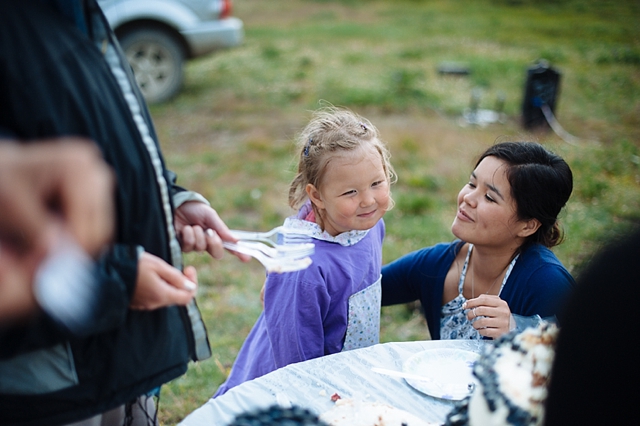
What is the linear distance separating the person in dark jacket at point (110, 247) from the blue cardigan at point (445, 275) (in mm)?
1239

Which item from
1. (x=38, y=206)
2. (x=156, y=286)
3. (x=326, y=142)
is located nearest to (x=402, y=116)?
(x=326, y=142)

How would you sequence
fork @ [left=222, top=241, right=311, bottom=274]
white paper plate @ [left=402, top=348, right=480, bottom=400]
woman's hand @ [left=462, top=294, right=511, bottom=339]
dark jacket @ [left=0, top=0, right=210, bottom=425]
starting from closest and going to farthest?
dark jacket @ [left=0, top=0, right=210, bottom=425], fork @ [left=222, top=241, right=311, bottom=274], white paper plate @ [left=402, top=348, right=480, bottom=400], woman's hand @ [left=462, top=294, right=511, bottom=339]

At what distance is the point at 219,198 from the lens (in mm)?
4961

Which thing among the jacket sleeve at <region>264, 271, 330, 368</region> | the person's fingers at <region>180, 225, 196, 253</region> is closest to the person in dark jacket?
the person's fingers at <region>180, 225, 196, 253</region>

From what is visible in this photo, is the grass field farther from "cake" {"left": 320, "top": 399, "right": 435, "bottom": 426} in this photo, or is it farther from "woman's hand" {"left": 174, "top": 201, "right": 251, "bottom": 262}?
"woman's hand" {"left": 174, "top": 201, "right": 251, "bottom": 262}

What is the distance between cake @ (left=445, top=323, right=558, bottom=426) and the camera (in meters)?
1.06

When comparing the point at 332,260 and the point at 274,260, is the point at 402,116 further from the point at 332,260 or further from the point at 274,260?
the point at 274,260

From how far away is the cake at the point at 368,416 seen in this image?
4.37 ft

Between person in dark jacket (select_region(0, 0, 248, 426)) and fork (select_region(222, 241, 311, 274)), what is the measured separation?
6.6 inches

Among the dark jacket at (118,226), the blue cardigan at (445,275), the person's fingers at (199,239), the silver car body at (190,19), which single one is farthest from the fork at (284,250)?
the silver car body at (190,19)

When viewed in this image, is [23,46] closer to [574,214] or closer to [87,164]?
[87,164]

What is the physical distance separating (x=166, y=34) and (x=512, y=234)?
6.35 metres

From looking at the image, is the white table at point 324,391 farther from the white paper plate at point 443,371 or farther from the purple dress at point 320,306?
the purple dress at point 320,306

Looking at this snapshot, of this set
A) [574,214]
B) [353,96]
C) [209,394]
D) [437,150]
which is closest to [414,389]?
[209,394]
